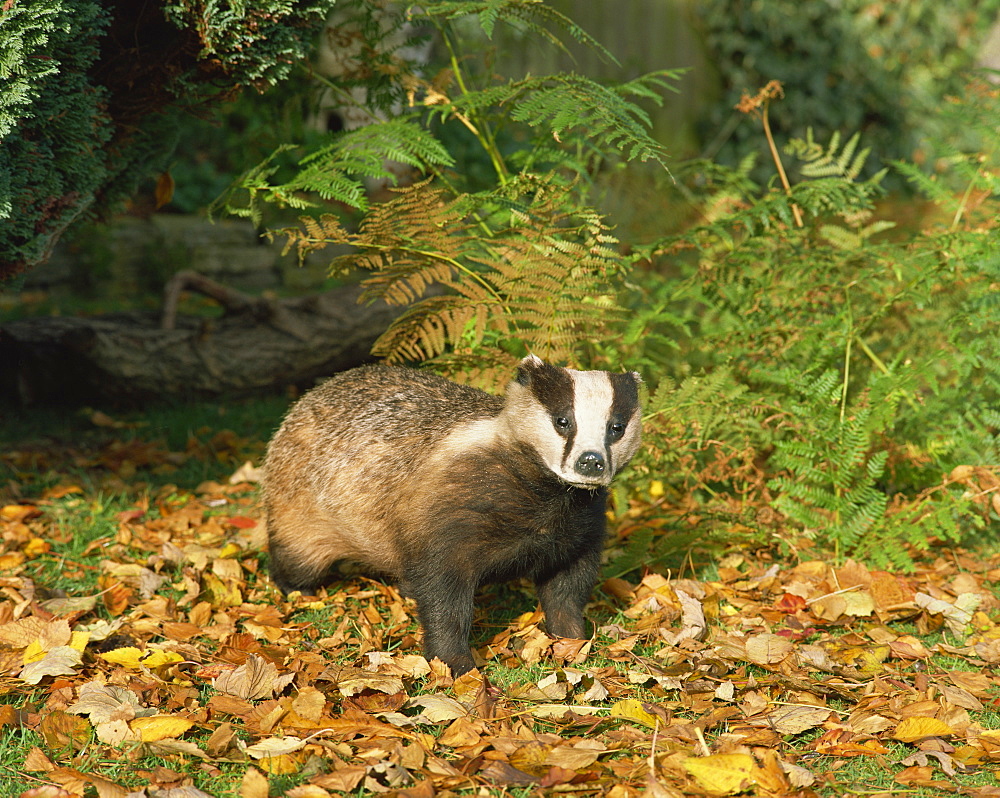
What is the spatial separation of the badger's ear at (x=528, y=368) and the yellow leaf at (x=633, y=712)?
1.31 metres

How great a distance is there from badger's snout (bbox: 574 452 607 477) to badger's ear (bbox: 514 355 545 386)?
443 mm

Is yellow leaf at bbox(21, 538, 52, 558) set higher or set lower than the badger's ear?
lower

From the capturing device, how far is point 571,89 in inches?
191

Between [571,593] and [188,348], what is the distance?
4.13 metres

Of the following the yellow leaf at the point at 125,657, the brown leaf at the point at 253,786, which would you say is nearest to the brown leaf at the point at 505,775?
the brown leaf at the point at 253,786

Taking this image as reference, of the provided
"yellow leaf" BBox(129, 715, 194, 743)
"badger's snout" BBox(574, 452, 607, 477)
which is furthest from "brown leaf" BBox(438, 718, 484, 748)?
"badger's snout" BBox(574, 452, 607, 477)

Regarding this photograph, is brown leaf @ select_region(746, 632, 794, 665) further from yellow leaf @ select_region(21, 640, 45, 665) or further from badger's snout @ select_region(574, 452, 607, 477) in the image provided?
yellow leaf @ select_region(21, 640, 45, 665)

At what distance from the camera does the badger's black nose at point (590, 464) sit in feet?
12.2

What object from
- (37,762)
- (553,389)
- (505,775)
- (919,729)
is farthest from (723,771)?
(37,762)

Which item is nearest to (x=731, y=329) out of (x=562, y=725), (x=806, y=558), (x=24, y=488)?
(x=806, y=558)

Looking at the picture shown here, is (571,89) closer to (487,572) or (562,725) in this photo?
(487,572)

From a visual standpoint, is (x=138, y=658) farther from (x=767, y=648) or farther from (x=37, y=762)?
(x=767, y=648)

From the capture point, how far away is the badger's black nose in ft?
12.2

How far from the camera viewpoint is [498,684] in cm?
387
